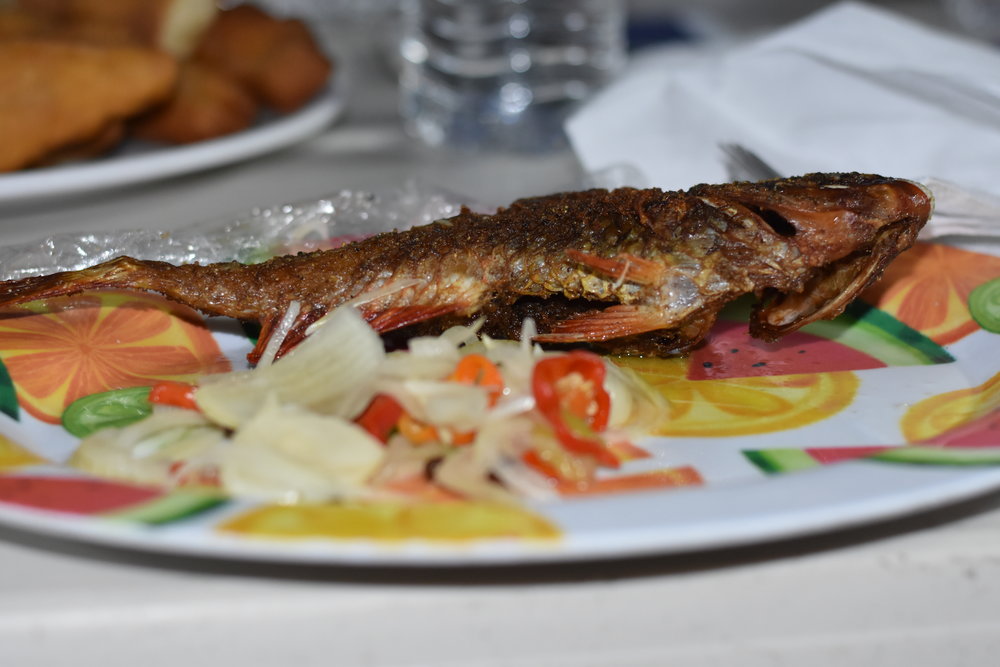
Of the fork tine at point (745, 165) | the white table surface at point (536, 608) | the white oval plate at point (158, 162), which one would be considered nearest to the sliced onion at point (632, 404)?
the white table surface at point (536, 608)

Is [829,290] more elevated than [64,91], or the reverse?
[64,91]

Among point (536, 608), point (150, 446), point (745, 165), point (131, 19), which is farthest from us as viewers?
point (131, 19)

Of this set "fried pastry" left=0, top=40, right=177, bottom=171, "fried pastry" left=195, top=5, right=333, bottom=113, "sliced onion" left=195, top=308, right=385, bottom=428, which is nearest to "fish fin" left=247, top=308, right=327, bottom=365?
"sliced onion" left=195, top=308, right=385, bottom=428

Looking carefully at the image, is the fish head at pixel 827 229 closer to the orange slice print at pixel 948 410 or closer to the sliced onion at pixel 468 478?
the orange slice print at pixel 948 410

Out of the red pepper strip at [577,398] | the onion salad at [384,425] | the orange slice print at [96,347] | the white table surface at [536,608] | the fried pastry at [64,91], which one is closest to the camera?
the white table surface at [536,608]

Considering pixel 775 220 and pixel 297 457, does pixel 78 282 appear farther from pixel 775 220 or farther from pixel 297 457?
pixel 775 220

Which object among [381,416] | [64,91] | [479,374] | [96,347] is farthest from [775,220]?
[64,91]
